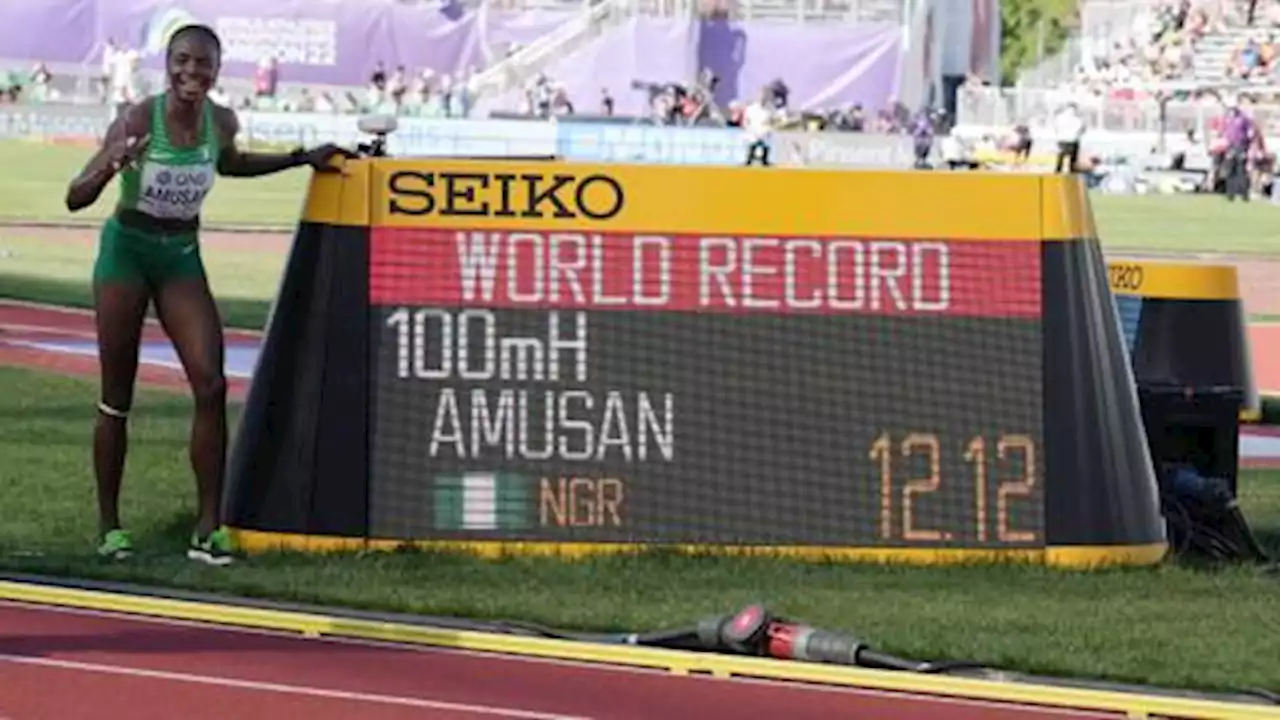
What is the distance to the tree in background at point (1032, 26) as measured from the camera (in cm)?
11556

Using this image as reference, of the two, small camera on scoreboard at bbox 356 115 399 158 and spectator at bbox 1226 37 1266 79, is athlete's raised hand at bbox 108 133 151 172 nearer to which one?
small camera on scoreboard at bbox 356 115 399 158

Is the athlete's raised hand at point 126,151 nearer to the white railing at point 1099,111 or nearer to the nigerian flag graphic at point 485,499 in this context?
the nigerian flag graphic at point 485,499

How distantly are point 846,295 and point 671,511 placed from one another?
91cm

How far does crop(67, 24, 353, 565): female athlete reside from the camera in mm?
9906

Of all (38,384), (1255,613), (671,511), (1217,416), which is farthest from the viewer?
(38,384)

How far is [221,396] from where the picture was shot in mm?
10156

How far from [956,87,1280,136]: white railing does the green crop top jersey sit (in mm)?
50448

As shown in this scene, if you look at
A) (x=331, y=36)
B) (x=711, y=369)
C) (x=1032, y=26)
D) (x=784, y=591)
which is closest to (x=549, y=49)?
(x=331, y=36)

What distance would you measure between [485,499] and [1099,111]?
168ft

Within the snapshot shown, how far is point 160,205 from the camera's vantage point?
32.7ft

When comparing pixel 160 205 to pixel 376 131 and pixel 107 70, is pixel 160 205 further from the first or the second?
pixel 107 70

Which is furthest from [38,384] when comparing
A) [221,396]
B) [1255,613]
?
[1255,613]

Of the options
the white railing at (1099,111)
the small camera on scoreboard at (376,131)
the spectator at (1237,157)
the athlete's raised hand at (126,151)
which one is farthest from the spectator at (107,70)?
the athlete's raised hand at (126,151)

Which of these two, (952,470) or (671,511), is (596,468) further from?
(952,470)
